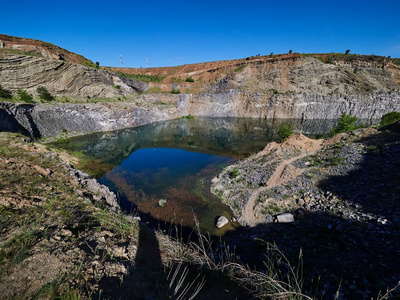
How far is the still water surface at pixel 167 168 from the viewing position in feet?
34.5

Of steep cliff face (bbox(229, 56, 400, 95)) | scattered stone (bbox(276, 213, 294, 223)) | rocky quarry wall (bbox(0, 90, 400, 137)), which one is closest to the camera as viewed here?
scattered stone (bbox(276, 213, 294, 223))

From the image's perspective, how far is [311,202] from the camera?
9.03 metres

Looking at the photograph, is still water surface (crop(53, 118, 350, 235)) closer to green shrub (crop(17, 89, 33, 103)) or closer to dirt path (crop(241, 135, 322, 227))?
dirt path (crop(241, 135, 322, 227))

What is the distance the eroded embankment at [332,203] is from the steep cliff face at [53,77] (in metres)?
37.0

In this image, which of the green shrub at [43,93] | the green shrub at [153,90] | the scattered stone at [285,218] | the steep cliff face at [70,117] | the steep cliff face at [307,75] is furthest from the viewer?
the green shrub at [153,90]

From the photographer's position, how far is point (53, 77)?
103 ft

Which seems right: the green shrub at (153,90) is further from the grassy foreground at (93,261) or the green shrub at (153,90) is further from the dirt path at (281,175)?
the grassy foreground at (93,261)

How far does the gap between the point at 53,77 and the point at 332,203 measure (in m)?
44.9

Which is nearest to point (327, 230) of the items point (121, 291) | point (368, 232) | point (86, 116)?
point (368, 232)

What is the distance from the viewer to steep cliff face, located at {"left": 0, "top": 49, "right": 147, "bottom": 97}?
26.2 metres

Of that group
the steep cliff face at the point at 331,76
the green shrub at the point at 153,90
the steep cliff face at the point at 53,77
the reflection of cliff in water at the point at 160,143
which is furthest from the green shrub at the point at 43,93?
the steep cliff face at the point at 331,76

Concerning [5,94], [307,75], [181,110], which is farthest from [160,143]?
[307,75]

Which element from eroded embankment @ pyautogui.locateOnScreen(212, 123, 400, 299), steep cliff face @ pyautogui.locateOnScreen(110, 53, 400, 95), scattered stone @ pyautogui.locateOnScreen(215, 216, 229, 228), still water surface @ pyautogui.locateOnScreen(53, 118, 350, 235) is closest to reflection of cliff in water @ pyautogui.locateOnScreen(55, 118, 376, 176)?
still water surface @ pyautogui.locateOnScreen(53, 118, 350, 235)

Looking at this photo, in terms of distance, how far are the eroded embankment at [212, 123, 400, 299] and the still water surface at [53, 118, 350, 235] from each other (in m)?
1.86
